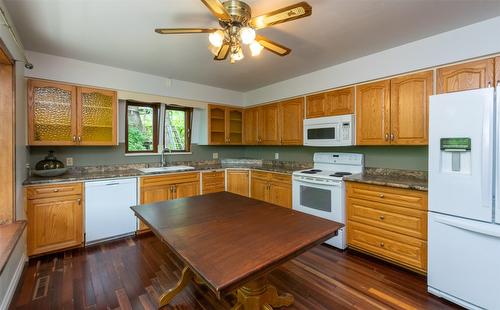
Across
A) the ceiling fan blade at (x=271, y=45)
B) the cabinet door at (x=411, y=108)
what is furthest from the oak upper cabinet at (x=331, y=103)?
the ceiling fan blade at (x=271, y=45)

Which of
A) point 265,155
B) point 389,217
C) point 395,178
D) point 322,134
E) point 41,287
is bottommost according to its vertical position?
point 41,287

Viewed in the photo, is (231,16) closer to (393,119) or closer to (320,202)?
(393,119)

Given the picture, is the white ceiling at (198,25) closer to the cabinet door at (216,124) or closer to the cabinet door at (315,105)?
the cabinet door at (315,105)

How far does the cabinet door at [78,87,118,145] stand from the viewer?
9.75 feet

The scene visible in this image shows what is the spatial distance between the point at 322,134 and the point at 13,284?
3609 mm

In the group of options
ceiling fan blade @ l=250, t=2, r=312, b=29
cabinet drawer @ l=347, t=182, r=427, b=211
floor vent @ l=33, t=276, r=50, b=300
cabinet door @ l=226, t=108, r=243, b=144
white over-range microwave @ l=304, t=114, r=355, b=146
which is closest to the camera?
ceiling fan blade @ l=250, t=2, r=312, b=29

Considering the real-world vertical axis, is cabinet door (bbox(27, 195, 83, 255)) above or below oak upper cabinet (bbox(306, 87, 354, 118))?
below

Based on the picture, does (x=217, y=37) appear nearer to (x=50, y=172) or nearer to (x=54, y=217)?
(x=50, y=172)

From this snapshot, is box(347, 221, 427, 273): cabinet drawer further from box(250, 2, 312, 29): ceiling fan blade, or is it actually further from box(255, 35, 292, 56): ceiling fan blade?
box(250, 2, 312, 29): ceiling fan blade

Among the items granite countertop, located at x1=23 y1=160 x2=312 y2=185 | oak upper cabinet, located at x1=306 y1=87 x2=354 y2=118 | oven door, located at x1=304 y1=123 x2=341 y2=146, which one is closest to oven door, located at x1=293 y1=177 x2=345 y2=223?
granite countertop, located at x1=23 y1=160 x2=312 y2=185

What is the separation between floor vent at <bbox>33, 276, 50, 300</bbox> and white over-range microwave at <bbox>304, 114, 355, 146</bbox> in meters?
3.31

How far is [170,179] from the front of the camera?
135 inches

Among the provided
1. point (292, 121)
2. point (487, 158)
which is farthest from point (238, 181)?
point (487, 158)

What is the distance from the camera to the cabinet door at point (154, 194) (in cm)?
319
